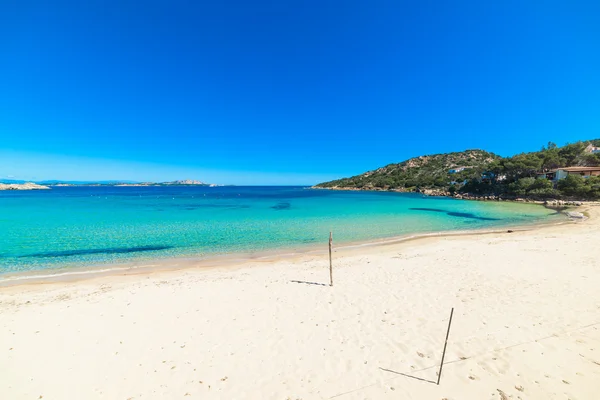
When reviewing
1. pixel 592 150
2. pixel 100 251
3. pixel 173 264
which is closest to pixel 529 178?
pixel 592 150

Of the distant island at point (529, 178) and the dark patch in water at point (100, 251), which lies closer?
the dark patch in water at point (100, 251)

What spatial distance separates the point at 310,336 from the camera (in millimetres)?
6055

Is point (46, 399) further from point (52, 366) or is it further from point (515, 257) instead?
point (515, 257)

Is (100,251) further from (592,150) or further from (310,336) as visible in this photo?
(592,150)

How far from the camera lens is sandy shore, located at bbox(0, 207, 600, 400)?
14.8 ft

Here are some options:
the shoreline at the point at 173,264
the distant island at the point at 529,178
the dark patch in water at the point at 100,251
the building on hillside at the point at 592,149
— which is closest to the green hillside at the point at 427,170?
the distant island at the point at 529,178

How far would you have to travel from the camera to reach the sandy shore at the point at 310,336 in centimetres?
450

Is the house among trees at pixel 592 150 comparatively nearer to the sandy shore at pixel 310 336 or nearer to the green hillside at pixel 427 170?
the green hillside at pixel 427 170

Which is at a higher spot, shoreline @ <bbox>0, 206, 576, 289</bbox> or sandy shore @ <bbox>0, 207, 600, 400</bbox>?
sandy shore @ <bbox>0, 207, 600, 400</bbox>

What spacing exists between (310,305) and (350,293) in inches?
66.6

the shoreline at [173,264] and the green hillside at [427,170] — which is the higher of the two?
the green hillside at [427,170]

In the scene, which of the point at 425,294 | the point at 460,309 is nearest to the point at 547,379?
the point at 460,309

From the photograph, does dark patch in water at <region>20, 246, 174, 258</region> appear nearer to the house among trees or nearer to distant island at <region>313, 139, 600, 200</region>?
distant island at <region>313, 139, 600, 200</region>

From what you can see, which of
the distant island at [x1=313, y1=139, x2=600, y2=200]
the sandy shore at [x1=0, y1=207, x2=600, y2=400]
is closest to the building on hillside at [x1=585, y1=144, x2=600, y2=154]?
the distant island at [x1=313, y1=139, x2=600, y2=200]
